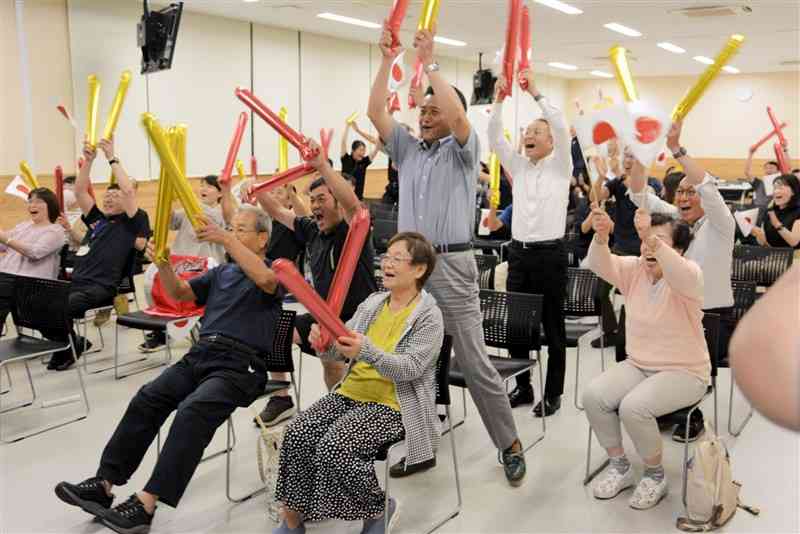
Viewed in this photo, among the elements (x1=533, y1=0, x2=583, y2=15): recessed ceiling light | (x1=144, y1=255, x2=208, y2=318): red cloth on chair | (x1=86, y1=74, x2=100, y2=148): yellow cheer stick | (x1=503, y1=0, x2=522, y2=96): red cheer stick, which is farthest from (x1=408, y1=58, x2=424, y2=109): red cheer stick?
(x1=533, y1=0, x2=583, y2=15): recessed ceiling light

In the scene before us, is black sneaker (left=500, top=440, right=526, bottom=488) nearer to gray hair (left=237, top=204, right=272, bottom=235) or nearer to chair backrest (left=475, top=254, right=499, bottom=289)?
gray hair (left=237, top=204, right=272, bottom=235)

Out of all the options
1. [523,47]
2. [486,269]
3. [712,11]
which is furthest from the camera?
[712,11]

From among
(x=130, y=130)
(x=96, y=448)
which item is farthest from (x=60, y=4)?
(x=96, y=448)

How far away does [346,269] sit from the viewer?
2566mm

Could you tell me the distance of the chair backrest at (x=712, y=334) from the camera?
3.23 m

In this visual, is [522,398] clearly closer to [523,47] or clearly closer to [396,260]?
[396,260]

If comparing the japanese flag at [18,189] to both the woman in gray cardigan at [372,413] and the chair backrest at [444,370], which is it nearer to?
the woman in gray cardigan at [372,413]

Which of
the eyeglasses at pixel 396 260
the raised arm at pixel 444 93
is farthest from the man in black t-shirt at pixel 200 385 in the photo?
the raised arm at pixel 444 93

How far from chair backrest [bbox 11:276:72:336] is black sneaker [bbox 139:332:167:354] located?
3.86 feet

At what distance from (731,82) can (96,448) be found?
62.1 ft

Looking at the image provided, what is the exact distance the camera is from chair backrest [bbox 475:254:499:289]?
479 centimetres

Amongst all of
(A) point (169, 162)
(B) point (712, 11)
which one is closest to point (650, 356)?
(A) point (169, 162)

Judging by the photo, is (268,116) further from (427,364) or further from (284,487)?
(284,487)

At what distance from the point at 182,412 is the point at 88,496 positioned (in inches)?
19.2
